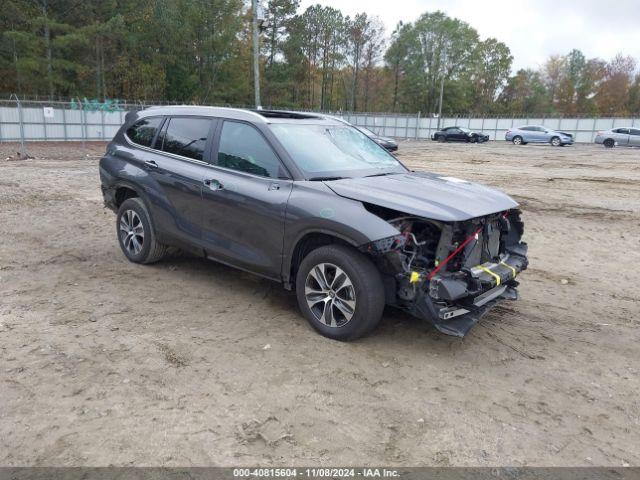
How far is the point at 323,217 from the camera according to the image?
420 cm

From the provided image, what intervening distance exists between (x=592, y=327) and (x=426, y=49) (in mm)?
80637

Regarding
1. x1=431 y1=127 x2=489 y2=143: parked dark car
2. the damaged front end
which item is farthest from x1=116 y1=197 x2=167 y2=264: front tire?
x1=431 y1=127 x2=489 y2=143: parked dark car

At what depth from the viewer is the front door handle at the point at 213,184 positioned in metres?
5.00

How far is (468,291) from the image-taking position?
4.01 meters

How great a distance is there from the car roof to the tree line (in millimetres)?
17195

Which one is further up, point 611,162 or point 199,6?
point 199,6

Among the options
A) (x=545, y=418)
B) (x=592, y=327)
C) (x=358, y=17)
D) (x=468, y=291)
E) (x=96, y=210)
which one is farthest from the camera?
(x=358, y=17)

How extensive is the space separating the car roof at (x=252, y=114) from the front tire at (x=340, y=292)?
1.57m

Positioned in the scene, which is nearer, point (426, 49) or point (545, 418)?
point (545, 418)

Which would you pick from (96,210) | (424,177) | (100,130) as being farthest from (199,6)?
(424,177)

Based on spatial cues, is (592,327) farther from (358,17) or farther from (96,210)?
(358,17)

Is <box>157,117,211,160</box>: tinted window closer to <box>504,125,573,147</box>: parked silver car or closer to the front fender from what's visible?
the front fender

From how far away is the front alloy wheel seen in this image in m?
4.15

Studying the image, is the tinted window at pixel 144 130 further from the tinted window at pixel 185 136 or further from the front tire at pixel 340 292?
the front tire at pixel 340 292
